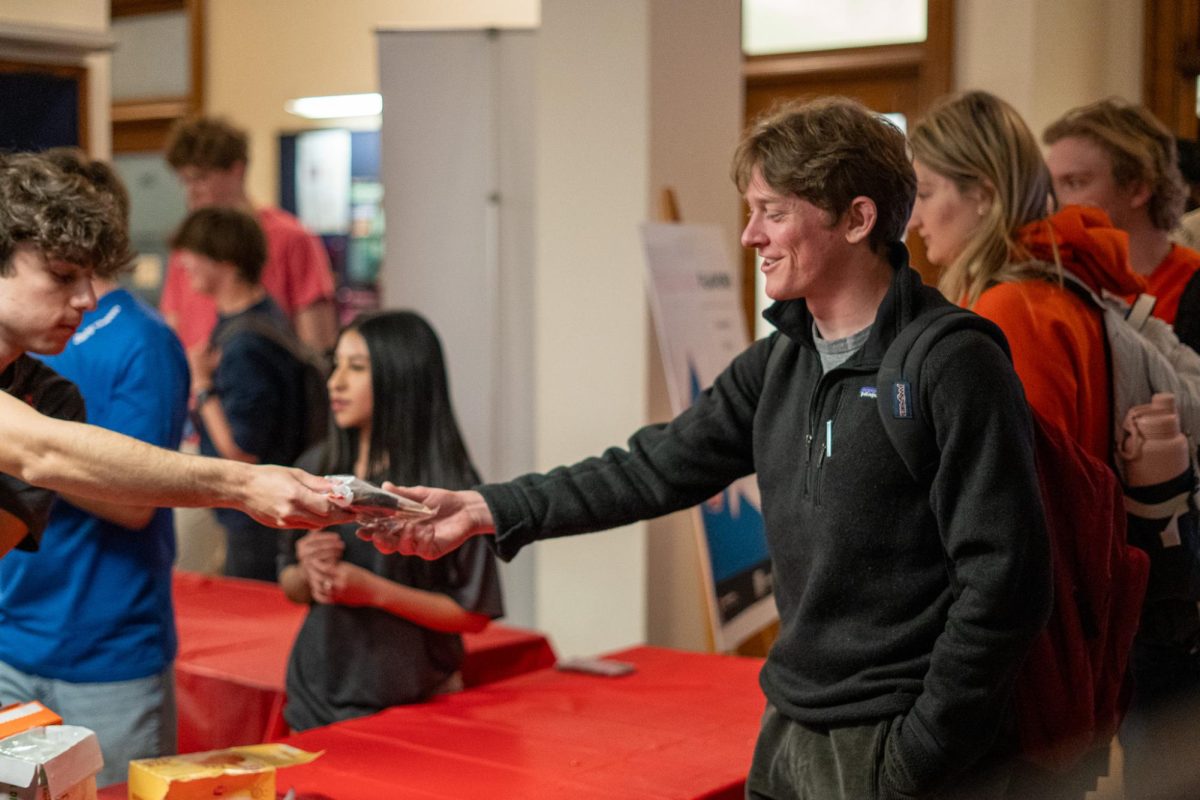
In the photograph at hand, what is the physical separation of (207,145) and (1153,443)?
373 centimetres

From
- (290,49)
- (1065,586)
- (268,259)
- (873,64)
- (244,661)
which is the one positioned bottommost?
(244,661)

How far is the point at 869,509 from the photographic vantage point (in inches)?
69.2

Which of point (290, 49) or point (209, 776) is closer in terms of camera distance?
point (209, 776)

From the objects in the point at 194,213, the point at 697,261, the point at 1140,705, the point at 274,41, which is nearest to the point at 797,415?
the point at 1140,705

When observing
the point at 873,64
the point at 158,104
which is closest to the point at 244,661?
the point at 873,64

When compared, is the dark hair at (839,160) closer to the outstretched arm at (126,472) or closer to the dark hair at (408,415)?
the outstretched arm at (126,472)

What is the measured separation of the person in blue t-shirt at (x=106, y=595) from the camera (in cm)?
244

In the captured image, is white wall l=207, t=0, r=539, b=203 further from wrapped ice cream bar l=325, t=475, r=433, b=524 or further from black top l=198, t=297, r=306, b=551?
wrapped ice cream bar l=325, t=475, r=433, b=524

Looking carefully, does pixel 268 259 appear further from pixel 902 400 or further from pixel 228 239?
pixel 902 400

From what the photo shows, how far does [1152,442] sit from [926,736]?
0.77m

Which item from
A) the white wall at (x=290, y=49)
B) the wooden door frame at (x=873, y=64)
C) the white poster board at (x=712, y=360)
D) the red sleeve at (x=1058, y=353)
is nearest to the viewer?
the red sleeve at (x=1058, y=353)

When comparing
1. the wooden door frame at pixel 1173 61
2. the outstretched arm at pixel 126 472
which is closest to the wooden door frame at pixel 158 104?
the wooden door frame at pixel 1173 61

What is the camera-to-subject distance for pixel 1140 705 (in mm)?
2604

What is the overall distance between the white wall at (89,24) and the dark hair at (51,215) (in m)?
3.44
